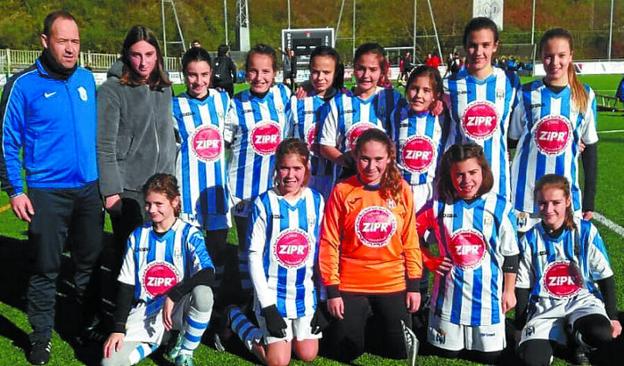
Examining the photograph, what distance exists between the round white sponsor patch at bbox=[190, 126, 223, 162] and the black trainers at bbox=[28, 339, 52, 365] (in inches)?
51.6

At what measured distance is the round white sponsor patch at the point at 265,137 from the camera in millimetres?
3963

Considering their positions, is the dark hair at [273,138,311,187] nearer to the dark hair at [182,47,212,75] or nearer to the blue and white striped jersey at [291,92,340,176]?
the blue and white striped jersey at [291,92,340,176]

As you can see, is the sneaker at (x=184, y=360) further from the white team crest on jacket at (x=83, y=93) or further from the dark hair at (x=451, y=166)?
the dark hair at (x=451, y=166)

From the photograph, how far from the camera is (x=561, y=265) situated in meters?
3.23

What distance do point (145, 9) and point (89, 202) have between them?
51726mm

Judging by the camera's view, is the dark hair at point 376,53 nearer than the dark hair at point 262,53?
Yes

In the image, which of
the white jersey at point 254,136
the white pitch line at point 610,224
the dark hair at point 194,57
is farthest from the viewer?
the white pitch line at point 610,224

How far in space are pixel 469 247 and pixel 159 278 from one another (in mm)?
1546

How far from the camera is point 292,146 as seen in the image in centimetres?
326

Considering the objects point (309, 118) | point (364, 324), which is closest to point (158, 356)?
point (364, 324)

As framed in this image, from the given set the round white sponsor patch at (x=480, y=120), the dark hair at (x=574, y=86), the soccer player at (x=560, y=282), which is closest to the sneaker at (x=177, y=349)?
the soccer player at (x=560, y=282)

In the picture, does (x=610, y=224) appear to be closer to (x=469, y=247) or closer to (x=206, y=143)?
(x=469, y=247)

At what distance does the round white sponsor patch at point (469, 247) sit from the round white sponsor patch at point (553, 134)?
692mm

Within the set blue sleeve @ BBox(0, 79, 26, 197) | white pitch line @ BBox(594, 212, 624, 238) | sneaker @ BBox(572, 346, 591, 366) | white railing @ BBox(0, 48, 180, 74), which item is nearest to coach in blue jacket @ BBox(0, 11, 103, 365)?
blue sleeve @ BBox(0, 79, 26, 197)
